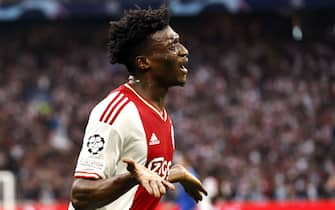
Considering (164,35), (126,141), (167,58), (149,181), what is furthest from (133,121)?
(149,181)

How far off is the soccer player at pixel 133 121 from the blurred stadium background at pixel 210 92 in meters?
13.6

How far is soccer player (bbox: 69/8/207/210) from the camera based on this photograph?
4578 mm

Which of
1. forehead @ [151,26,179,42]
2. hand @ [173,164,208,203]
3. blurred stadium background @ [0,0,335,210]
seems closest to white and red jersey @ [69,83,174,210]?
forehead @ [151,26,179,42]

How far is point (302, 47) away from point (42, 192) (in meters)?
7.64

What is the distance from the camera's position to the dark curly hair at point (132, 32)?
4938 millimetres

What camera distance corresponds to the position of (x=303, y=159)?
1997cm

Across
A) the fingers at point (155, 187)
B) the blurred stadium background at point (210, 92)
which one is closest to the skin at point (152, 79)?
the fingers at point (155, 187)

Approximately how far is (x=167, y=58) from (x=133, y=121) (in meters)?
0.43

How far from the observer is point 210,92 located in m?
22.1

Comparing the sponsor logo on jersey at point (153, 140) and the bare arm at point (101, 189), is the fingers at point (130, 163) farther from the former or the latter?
the sponsor logo on jersey at point (153, 140)

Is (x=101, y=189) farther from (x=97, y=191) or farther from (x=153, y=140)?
(x=153, y=140)

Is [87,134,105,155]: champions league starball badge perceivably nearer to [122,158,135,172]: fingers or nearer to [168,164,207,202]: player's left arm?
[122,158,135,172]: fingers

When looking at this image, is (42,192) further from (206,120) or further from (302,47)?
(302,47)

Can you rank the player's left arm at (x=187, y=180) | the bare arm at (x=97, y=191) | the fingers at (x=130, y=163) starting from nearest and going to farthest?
the fingers at (x=130, y=163) < the bare arm at (x=97, y=191) < the player's left arm at (x=187, y=180)
